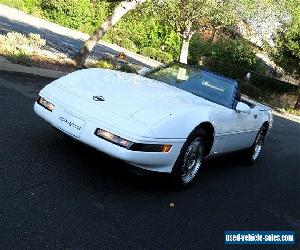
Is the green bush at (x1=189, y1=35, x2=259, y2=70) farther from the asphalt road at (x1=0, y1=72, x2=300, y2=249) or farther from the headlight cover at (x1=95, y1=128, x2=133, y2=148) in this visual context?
the headlight cover at (x1=95, y1=128, x2=133, y2=148)

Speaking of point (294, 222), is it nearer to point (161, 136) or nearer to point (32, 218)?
point (161, 136)

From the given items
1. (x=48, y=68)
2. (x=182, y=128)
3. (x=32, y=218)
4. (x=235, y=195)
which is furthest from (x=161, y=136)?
(x=48, y=68)

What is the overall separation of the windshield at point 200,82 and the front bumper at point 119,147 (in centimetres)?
151

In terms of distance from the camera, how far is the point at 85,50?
44.6 feet

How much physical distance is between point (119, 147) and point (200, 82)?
2316 mm

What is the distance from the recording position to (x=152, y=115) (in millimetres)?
4961

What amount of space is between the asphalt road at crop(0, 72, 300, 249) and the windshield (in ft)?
3.82

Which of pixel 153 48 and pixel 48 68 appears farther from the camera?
pixel 153 48

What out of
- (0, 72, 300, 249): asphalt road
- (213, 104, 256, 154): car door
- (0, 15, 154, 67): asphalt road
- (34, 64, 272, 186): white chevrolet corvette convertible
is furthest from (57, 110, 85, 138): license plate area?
(0, 15, 154, 67): asphalt road

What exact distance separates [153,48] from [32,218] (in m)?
30.1

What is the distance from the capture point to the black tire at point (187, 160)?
17.1 feet

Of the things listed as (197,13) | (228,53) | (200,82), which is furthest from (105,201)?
(228,53)

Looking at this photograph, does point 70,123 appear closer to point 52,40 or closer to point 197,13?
point 52,40

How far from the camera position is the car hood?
16.5 feet
